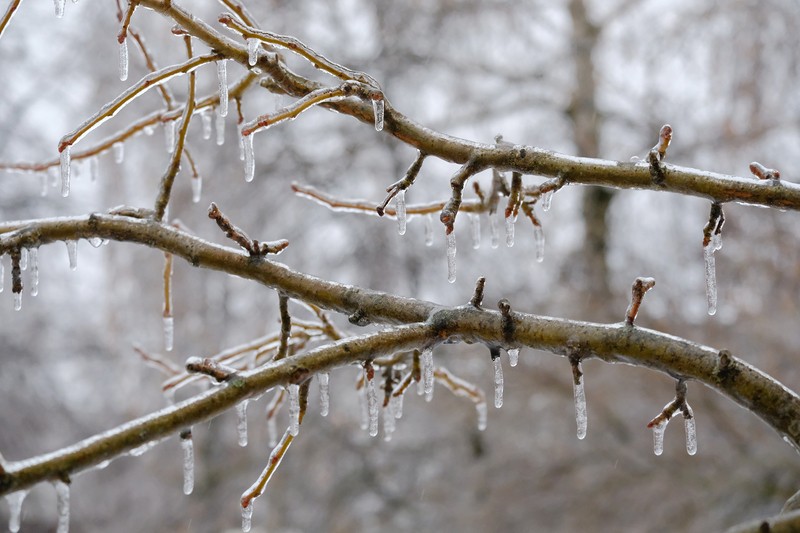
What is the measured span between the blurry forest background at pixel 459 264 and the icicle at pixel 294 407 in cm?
341

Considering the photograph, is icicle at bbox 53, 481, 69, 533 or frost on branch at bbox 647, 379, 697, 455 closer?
icicle at bbox 53, 481, 69, 533

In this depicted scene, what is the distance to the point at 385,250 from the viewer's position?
22.7 ft

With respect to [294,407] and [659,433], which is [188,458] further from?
[659,433]

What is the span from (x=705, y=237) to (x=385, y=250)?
5.30m

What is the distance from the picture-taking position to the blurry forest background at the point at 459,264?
17.5ft

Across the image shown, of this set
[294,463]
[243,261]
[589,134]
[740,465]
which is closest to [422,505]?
[294,463]

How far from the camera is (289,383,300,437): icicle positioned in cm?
148

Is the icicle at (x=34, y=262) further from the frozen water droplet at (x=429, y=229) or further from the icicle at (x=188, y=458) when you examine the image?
the frozen water droplet at (x=429, y=229)

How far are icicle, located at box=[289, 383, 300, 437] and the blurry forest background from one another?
11.2 feet

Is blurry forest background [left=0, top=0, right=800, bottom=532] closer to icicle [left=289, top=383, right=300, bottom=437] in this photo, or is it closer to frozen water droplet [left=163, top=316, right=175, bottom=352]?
frozen water droplet [left=163, top=316, right=175, bottom=352]

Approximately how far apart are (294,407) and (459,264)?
5.30m

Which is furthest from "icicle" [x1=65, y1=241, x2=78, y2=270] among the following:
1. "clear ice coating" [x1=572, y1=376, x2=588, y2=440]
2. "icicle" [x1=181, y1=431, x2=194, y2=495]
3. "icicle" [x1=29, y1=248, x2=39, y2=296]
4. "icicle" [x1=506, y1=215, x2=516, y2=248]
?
"clear ice coating" [x1=572, y1=376, x2=588, y2=440]

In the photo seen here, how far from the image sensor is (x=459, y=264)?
22.3 ft

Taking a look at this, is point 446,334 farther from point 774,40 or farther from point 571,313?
point 774,40
